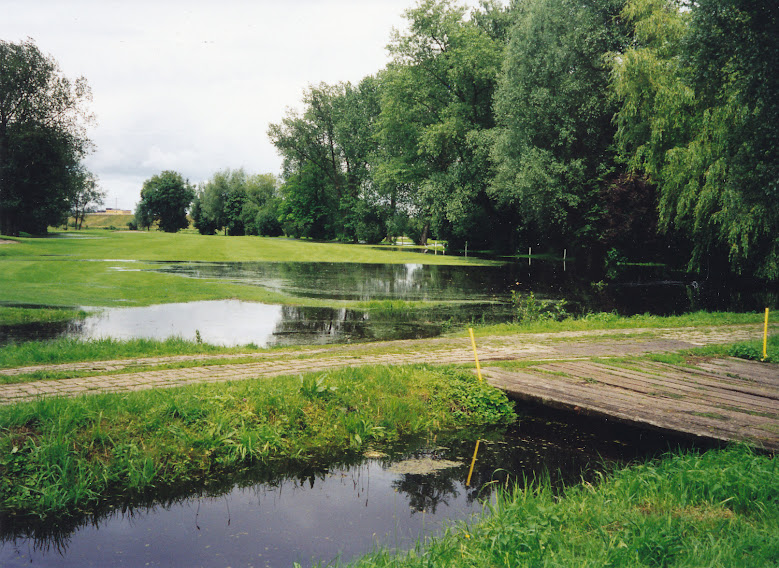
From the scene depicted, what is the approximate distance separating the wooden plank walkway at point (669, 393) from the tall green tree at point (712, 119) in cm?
825

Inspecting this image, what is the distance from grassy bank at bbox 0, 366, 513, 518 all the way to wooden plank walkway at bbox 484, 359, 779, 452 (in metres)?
0.75

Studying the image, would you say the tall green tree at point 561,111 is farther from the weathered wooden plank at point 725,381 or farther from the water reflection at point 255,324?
the weathered wooden plank at point 725,381

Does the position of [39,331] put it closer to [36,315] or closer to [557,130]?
[36,315]

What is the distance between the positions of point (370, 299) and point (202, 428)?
13.0 meters

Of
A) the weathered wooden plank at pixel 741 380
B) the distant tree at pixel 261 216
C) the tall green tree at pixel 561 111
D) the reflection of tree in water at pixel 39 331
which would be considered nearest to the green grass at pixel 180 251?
the tall green tree at pixel 561 111

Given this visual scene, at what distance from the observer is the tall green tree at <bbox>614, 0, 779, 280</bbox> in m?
13.5

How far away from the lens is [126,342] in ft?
31.0

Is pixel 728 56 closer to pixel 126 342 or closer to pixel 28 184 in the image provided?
pixel 126 342

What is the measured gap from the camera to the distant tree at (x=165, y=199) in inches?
3196

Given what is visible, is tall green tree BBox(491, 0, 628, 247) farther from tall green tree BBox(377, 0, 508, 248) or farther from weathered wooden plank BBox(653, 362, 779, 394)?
weathered wooden plank BBox(653, 362, 779, 394)

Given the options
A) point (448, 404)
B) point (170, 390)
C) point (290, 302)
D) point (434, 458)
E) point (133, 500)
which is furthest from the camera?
point (290, 302)

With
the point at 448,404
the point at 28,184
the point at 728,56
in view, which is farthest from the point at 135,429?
the point at 28,184

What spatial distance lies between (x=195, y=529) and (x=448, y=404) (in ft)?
11.1

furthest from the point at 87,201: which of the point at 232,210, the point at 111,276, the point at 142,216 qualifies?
the point at 111,276
